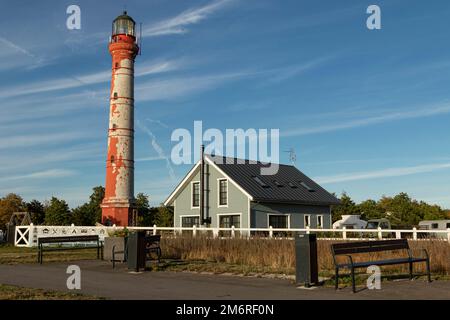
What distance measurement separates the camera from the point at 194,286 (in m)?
11.2

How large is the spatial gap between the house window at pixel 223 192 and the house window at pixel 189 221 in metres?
2.44

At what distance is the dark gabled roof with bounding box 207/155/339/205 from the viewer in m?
31.2


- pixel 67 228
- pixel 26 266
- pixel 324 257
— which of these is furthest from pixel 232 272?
pixel 67 228

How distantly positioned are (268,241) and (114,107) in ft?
75.6

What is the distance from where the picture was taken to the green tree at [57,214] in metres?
55.3

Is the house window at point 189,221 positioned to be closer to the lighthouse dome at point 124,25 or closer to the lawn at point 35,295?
the lighthouse dome at point 124,25

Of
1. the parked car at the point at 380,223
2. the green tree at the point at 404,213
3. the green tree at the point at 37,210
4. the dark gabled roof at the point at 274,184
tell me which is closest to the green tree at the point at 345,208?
the green tree at the point at 404,213

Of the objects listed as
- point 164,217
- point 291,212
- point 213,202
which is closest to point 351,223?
point 291,212

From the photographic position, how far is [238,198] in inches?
1220

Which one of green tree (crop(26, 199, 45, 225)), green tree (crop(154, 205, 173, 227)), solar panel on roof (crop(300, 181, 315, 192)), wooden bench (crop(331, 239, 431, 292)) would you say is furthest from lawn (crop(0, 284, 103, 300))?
green tree (crop(26, 199, 45, 225))

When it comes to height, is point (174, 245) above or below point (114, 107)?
below

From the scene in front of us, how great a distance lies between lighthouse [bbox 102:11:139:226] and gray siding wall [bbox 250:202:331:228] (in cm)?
1099

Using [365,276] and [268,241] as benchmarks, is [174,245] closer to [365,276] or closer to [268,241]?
[268,241]

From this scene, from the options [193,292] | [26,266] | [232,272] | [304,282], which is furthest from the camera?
[26,266]
